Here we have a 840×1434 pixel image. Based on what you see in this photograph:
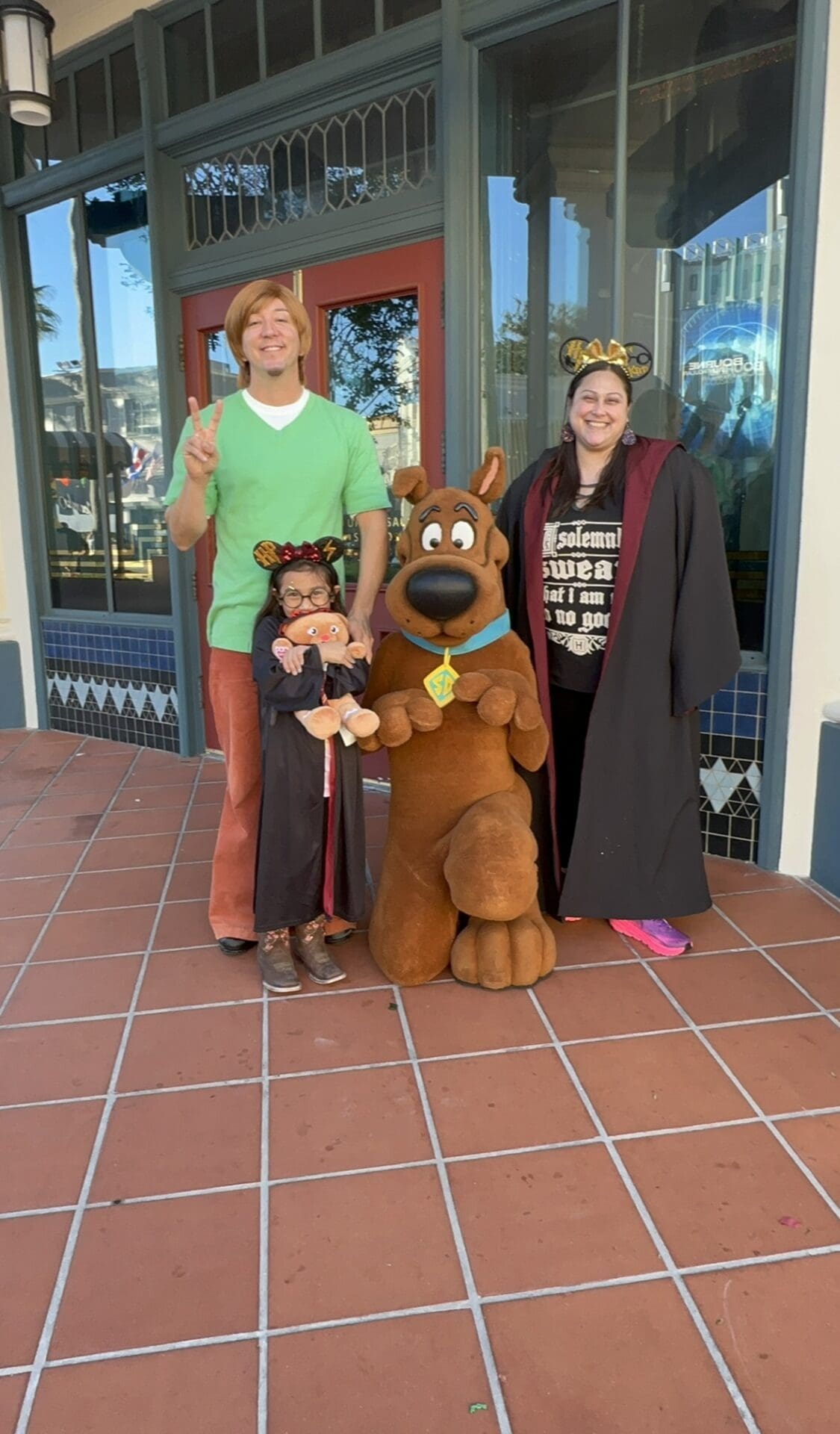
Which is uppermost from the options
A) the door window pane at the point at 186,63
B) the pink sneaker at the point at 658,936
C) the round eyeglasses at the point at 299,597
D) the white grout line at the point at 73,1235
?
the door window pane at the point at 186,63

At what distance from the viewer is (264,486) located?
9.34 ft

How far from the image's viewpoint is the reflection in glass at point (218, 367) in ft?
16.6

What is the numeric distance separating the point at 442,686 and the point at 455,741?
0.17 m

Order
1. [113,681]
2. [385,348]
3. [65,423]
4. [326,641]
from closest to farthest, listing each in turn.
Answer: [326,641] → [385,348] → [113,681] → [65,423]

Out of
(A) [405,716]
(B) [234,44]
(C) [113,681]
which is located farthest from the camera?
(C) [113,681]

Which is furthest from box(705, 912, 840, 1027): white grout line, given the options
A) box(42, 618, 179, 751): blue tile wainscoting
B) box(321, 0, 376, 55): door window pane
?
box(321, 0, 376, 55): door window pane

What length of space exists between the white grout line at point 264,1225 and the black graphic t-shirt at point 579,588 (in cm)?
138

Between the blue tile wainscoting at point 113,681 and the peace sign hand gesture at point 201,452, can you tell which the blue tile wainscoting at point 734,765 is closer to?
Result: the peace sign hand gesture at point 201,452

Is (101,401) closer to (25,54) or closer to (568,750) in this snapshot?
(25,54)

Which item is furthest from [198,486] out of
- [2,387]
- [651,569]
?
[2,387]

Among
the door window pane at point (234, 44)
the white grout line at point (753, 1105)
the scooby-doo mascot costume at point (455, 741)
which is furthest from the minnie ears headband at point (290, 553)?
the door window pane at point (234, 44)

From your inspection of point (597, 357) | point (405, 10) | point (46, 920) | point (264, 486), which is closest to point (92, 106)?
point (405, 10)

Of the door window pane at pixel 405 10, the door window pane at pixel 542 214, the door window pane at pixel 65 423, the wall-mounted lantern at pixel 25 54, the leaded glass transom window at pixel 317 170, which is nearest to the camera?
the door window pane at pixel 542 214

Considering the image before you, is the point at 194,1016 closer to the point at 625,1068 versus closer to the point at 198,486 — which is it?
the point at 625,1068
